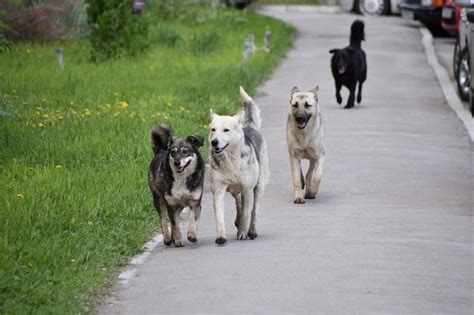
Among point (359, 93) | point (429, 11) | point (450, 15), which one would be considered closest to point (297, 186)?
point (359, 93)

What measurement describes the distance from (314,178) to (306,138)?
387 millimetres

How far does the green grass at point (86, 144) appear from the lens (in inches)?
382

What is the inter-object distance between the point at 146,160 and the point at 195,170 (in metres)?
4.17

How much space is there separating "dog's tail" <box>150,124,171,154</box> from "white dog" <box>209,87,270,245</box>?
0.44 metres

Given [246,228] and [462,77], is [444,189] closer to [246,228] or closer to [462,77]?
[246,228]

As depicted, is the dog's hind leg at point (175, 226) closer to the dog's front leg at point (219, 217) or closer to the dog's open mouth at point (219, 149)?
the dog's front leg at point (219, 217)

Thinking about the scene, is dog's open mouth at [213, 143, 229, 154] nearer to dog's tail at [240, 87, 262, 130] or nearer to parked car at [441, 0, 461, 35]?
dog's tail at [240, 87, 262, 130]

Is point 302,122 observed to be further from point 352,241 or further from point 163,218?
point 163,218

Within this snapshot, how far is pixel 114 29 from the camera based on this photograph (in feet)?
84.4

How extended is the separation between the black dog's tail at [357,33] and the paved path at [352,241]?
4.21ft

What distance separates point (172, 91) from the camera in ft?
69.6

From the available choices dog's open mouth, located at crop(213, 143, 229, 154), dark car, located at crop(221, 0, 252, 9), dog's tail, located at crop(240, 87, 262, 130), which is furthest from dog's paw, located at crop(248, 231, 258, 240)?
dark car, located at crop(221, 0, 252, 9)

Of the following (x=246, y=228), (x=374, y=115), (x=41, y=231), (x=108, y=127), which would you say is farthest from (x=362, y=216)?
(x=374, y=115)

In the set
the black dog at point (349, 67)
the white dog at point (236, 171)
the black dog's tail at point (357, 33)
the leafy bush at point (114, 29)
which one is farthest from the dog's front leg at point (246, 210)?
the leafy bush at point (114, 29)
